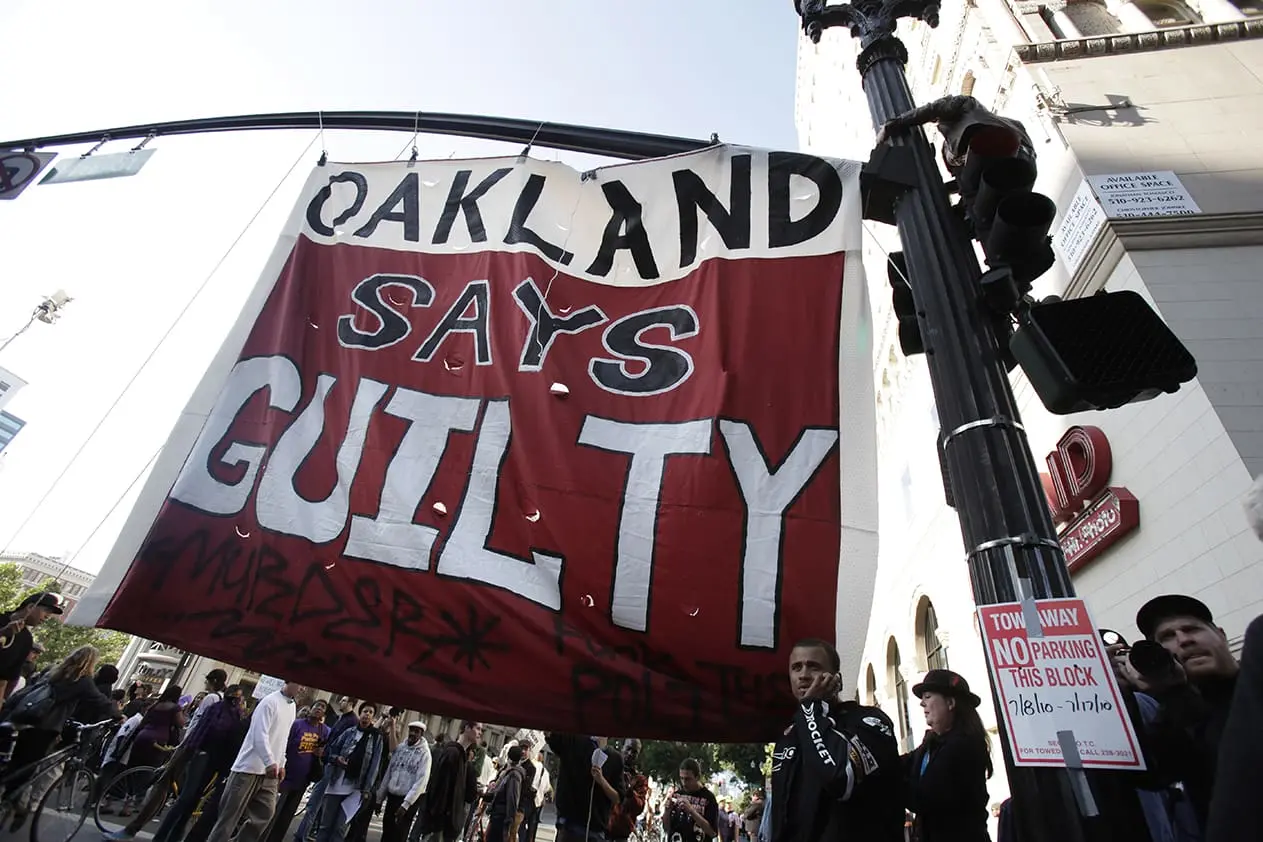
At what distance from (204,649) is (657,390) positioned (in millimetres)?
2047

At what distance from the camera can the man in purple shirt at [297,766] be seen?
22.3 ft

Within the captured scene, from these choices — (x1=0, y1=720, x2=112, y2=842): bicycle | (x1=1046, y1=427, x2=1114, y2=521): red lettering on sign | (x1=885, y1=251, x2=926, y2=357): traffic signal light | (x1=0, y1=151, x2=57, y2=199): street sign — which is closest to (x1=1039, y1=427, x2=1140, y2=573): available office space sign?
(x1=1046, y1=427, x2=1114, y2=521): red lettering on sign

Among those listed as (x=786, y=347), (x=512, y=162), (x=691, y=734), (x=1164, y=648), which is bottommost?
(x=691, y=734)

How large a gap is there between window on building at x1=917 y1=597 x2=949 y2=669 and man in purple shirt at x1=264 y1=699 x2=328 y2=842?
10.1 metres

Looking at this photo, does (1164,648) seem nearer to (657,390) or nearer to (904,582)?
(657,390)

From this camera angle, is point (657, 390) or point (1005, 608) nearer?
point (1005, 608)

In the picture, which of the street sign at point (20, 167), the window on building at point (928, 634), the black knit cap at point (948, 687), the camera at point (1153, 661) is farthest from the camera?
the window on building at point (928, 634)

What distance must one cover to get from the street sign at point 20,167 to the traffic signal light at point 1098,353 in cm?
786

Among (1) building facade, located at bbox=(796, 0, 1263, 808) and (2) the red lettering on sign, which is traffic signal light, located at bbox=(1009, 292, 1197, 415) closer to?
(1) building facade, located at bbox=(796, 0, 1263, 808)

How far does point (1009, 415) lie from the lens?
6.66 feet

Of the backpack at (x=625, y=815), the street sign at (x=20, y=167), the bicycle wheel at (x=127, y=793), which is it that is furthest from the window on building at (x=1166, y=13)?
the bicycle wheel at (x=127, y=793)

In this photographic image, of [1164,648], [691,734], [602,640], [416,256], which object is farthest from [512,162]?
[1164,648]

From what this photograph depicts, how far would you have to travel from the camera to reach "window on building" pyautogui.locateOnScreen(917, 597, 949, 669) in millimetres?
11734

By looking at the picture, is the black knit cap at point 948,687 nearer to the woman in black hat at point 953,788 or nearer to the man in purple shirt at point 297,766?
the woman in black hat at point 953,788
